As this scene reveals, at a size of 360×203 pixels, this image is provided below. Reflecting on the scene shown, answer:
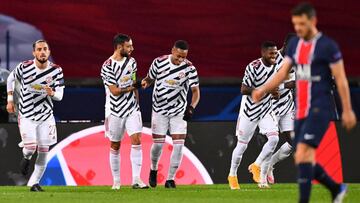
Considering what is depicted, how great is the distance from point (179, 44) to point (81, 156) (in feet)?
9.90

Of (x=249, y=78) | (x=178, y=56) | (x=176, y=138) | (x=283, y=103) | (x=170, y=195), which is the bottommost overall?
(x=170, y=195)

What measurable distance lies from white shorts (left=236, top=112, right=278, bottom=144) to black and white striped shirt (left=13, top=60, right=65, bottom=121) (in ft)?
8.26

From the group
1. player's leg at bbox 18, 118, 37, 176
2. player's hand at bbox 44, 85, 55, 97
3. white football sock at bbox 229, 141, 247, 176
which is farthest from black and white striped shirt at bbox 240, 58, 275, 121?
player's leg at bbox 18, 118, 37, 176

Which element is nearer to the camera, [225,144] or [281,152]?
[281,152]

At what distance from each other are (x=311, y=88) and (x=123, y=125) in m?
5.45

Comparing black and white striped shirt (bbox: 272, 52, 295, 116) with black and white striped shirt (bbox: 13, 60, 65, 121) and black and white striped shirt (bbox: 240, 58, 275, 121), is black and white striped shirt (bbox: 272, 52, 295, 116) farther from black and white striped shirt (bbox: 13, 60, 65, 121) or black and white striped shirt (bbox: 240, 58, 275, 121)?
black and white striped shirt (bbox: 13, 60, 65, 121)

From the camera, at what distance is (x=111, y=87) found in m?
14.6

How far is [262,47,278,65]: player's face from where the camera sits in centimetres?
1478

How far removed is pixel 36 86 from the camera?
14.2 metres

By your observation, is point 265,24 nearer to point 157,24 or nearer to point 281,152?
point 157,24

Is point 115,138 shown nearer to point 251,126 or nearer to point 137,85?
point 137,85

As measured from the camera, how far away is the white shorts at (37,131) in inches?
561

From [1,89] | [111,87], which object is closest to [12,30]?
[1,89]

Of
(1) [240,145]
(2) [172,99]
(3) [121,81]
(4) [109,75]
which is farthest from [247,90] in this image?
(4) [109,75]
